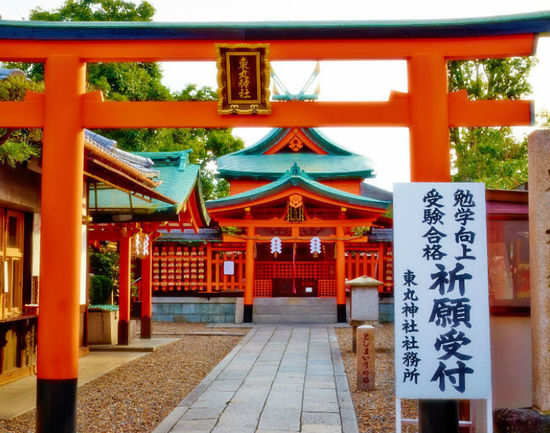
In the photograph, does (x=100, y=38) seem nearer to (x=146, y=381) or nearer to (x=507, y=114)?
(x=507, y=114)

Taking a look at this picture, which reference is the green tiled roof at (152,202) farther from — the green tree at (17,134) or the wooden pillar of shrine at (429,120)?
the wooden pillar of shrine at (429,120)

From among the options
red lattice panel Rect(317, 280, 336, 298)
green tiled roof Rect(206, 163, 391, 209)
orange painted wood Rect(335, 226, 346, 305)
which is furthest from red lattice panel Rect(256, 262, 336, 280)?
green tiled roof Rect(206, 163, 391, 209)

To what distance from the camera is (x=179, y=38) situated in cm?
648

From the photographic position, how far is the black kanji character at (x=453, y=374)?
5.49 m

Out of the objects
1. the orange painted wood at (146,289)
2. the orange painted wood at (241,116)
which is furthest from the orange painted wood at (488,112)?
the orange painted wood at (146,289)

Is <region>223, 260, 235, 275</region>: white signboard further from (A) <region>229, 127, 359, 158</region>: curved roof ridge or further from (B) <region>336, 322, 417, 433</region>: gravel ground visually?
(B) <region>336, 322, 417, 433</region>: gravel ground

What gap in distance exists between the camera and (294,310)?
2078 centimetres

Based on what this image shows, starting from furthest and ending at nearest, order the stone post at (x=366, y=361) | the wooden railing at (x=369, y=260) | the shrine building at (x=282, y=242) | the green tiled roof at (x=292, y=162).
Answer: the green tiled roof at (x=292, y=162)
the wooden railing at (x=369, y=260)
the shrine building at (x=282, y=242)
the stone post at (x=366, y=361)

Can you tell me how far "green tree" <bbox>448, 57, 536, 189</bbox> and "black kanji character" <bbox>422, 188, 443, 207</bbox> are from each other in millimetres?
12790

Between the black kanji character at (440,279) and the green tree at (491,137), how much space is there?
12937 millimetres

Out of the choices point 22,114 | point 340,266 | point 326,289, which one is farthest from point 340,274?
point 22,114

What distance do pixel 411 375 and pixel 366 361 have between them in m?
3.39

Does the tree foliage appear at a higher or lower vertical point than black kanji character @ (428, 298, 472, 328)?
higher

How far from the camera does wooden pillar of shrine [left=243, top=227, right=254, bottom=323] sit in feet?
66.5
